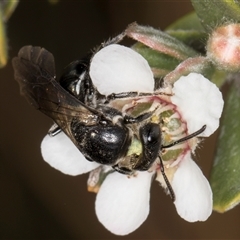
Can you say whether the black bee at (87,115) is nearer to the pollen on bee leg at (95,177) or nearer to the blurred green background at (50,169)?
the pollen on bee leg at (95,177)

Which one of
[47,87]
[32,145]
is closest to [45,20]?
[32,145]

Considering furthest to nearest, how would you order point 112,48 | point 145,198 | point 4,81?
point 4,81 → point 145,198 → point 112,48

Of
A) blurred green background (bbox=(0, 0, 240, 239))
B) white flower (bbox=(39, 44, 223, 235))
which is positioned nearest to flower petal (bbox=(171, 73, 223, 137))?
white flower (bbox=(39, 44, 223, 235))

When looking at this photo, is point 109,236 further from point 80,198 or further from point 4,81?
point 4,81

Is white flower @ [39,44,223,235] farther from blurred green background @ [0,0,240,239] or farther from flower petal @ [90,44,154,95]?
blurred green background @ [0,0,240,239]

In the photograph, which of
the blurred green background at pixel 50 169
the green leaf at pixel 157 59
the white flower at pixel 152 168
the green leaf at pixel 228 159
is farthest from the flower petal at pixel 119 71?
the blurred green background at pixel 50 169
